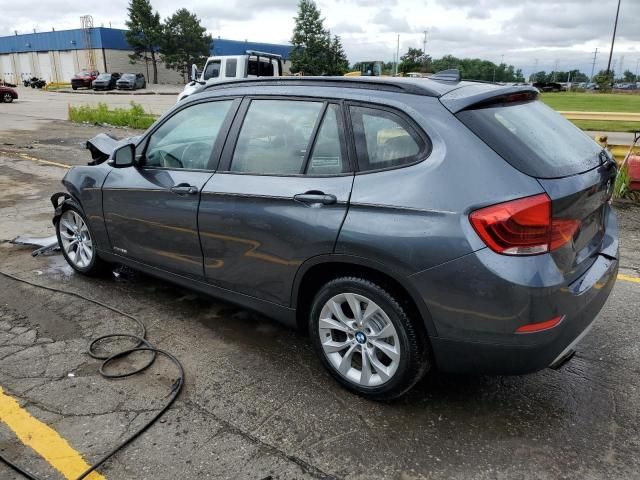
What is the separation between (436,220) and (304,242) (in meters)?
0.78

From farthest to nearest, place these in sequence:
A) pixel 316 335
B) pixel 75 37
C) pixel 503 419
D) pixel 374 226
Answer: pixel 75 37 < pixel 316 335 < pixel 503 419 < pixel 374 226

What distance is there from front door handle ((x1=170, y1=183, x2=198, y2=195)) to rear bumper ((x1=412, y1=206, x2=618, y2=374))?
66.6 inches

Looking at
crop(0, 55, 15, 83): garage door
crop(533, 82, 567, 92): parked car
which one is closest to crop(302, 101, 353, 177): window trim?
crop(533, 82, 567, 92): parked car

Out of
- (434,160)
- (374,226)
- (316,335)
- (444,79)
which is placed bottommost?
(316,335)

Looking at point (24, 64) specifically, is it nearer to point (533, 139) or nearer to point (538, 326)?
point (533, 139)

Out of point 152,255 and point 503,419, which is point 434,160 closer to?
point 503,419

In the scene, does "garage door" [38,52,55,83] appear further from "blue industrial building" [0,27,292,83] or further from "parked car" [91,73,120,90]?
"parked car" [91,73,120,90]

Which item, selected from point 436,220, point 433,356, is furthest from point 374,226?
point 433,356

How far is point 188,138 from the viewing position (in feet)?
12.6

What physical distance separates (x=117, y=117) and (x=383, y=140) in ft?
54.7

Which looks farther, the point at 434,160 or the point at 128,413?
the point at 128,413

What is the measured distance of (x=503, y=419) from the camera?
284 cm

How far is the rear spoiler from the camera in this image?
270cm

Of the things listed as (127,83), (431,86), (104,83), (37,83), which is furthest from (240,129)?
(37,83)
